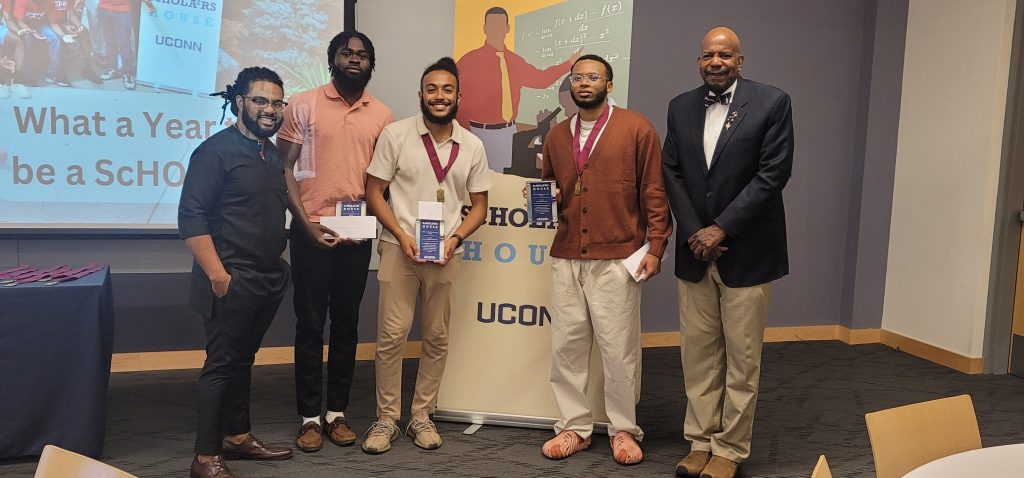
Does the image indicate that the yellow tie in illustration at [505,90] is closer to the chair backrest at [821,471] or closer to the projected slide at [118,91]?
the projected slide at [118,91]

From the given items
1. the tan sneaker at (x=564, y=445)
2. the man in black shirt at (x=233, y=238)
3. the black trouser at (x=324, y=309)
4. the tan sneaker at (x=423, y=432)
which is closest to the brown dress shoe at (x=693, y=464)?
the tan sneaker at (x=564, y=445)

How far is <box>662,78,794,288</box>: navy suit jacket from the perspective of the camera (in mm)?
2971

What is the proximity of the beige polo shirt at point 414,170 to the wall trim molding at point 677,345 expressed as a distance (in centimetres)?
150

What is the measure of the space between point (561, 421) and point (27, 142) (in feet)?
9.35

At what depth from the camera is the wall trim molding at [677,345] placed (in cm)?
450

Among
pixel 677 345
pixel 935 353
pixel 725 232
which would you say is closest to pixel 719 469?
pixel 725 232

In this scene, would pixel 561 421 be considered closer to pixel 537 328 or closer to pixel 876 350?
pixel 537 328

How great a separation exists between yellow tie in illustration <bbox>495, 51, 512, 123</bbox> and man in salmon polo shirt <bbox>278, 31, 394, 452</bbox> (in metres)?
0.54

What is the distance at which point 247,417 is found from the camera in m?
3.29

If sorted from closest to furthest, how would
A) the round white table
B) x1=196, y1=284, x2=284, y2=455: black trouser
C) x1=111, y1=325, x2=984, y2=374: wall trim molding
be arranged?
the round white table, x1=196, y1=284, x2=284, y2=455: black trouser, x1=111, y1=325, x2=984, y2=374: wall trim molding

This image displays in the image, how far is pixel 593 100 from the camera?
324 centimetres

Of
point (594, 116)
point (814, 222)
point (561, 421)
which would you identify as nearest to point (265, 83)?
point (594, 116)

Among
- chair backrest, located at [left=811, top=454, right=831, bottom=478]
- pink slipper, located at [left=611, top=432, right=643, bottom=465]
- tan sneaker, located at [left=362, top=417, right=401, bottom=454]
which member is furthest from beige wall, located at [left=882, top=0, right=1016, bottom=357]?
chair backrest, located at [left=811, top=454, right=831, bottom=478]

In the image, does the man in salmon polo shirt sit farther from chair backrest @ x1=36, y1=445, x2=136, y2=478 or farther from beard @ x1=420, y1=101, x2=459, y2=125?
chair backrest @ x1=36, y1=445, x2=136, y2=478
